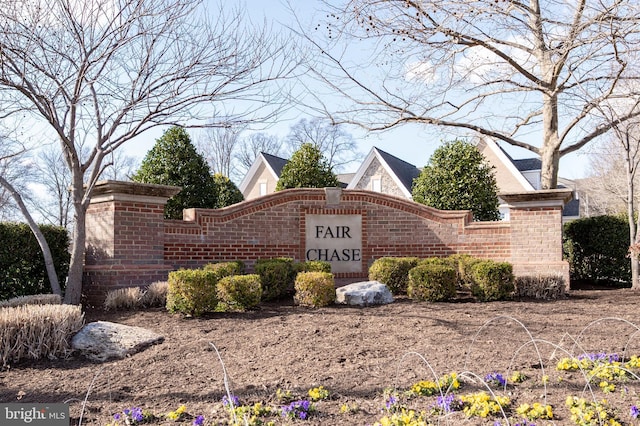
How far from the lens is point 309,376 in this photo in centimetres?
418

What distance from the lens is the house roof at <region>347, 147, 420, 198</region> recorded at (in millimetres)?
25688

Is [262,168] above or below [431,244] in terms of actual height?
above

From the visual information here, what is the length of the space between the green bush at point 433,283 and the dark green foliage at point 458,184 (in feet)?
13.6

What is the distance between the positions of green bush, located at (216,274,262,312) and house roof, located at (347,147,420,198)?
1872cm

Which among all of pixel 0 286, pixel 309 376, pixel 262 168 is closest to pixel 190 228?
pixel 0 286

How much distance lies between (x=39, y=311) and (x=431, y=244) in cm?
733

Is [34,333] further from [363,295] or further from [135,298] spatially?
[363,295]

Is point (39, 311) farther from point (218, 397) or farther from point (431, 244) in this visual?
point (431, 244)

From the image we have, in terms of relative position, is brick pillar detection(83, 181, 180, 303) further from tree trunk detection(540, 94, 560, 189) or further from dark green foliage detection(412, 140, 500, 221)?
tree trunk detection(540, 94, 560, 189)

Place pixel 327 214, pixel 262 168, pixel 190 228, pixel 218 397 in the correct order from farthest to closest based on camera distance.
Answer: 1. pixel 262 168
2. pixel 327 214
3. pixel 190 228
4. pixel 218 397

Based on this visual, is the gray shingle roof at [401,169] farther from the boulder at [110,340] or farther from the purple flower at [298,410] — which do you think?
the purple flower at [298,410]

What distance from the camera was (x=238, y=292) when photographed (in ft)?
22.9

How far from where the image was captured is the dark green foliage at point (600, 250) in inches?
465

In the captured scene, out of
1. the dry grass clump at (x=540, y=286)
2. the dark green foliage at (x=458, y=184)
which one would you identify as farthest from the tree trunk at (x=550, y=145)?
the dry grass clump at (x=540, y=286)
